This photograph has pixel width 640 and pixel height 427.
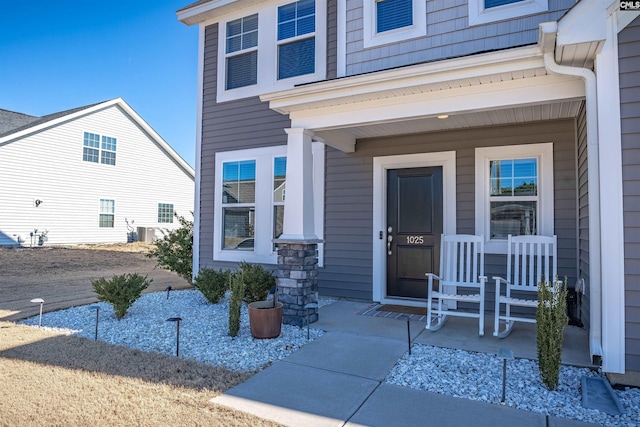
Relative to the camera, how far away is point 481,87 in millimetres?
3564

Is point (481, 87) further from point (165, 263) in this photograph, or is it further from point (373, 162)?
point (165, 263)

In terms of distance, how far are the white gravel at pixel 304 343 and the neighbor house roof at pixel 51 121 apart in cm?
1152

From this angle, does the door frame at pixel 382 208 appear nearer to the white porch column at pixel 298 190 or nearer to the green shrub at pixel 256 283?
the white porch column at pixel 298 190

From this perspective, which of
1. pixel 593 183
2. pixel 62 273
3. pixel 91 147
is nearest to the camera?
pixel 593 183

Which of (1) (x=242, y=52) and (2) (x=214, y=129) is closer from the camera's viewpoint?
(1) (x=242, y=52)

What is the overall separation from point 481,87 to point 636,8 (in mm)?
1140

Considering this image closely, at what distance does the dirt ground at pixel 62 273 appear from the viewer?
6059mm

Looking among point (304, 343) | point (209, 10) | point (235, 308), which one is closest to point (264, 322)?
point (235, 308)

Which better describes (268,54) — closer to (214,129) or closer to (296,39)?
(296,39)

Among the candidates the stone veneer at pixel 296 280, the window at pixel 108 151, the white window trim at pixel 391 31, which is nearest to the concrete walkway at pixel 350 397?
the stone veneer at pixel 296 280

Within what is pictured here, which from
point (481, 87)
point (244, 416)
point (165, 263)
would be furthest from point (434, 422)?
point (165, 263)

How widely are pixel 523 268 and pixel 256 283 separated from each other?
3014 mm

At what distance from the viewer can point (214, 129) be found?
683cm

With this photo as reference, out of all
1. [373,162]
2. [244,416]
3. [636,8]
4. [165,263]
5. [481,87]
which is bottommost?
[244,416]
